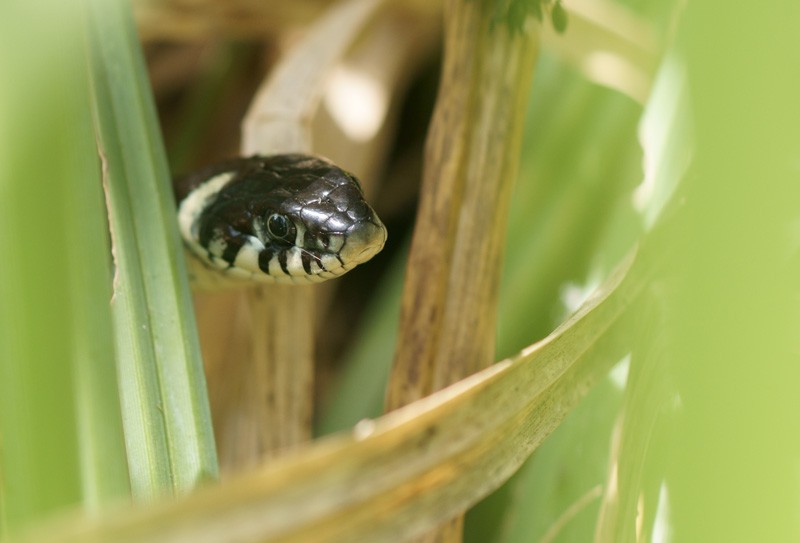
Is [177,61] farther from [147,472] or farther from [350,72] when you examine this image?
[147,472]

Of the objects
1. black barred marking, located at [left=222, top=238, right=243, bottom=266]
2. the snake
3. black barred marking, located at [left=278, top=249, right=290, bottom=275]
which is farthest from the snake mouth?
black barred marking, located at [left=222, top=238, right=243, bottom=266]

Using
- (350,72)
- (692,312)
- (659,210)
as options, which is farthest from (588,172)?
(350,72)

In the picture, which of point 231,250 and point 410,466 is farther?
point 231,250

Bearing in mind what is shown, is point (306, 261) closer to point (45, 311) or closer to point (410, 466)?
point (45, 311)

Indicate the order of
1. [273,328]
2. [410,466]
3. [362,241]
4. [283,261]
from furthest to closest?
[273,328], [283,261], [362,241], [410,466]

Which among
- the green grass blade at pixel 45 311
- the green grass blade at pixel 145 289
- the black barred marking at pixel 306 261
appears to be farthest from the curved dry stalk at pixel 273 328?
the green grass blade at pixel 45 311

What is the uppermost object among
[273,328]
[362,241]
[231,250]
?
[362,241]

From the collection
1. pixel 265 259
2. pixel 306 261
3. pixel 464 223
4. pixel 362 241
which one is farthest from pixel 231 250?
pixel 464 223
